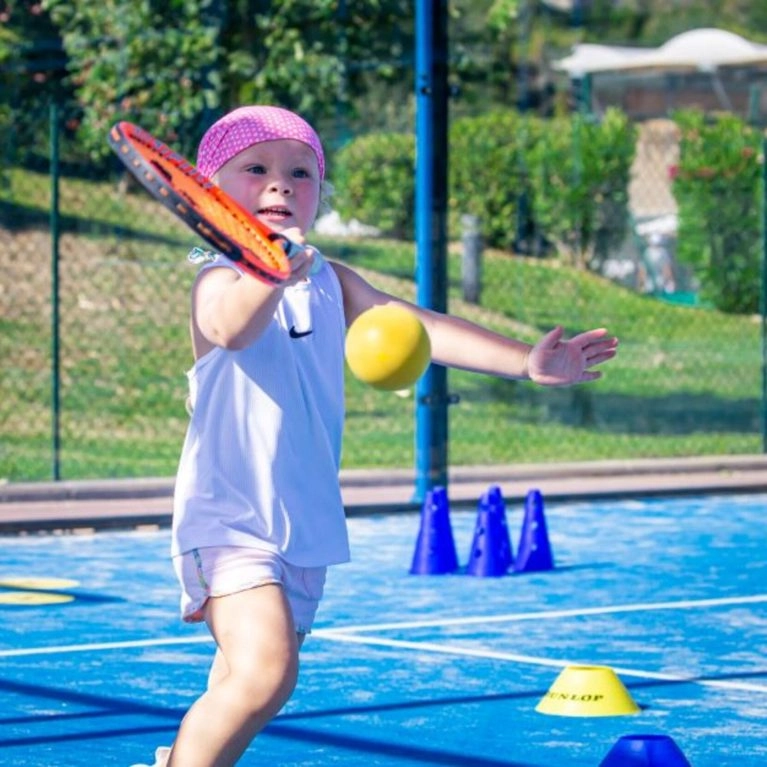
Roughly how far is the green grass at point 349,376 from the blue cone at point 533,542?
5.17m

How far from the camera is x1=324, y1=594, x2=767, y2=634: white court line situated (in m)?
9.41

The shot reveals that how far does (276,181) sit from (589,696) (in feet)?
8.92

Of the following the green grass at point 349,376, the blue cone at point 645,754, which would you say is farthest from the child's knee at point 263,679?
the green grass at point 349,376

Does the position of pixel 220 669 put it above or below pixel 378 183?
below

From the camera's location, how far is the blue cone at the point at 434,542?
434 inches

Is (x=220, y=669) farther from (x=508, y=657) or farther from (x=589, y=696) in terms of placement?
(x=508, y=657)

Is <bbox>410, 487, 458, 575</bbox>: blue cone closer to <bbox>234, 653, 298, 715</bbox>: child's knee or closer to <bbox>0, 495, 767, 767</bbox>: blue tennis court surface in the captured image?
<bbox>0, 495, 767, 767</bbox>: blue tennis court surface

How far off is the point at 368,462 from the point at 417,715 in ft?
30.8

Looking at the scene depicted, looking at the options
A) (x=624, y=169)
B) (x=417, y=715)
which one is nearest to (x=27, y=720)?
(x=417, y=715)

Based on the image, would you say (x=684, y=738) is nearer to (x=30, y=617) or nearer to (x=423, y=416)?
(x=30, y=617)

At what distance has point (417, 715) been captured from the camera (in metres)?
7.40

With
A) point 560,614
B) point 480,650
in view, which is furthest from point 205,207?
point 560,614

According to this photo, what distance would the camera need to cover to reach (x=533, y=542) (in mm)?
11180

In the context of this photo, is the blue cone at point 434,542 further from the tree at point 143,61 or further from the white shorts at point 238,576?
the tree at point 143,61
